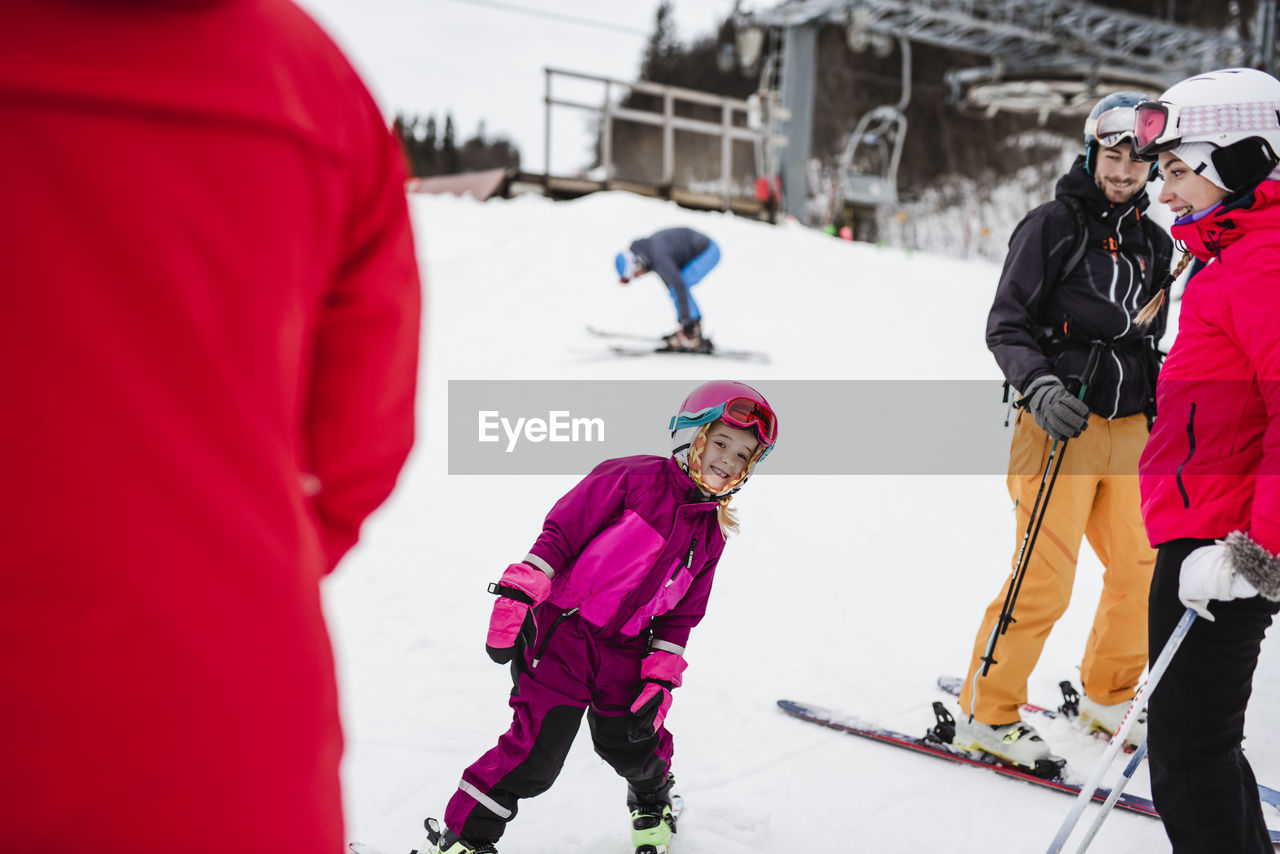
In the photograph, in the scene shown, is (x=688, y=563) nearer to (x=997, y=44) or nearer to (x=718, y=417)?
(x=718, y=417)

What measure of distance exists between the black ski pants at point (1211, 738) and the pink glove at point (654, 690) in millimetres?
989

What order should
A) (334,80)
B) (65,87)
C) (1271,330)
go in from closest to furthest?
(65,87) → (334,80) → (1271,330)

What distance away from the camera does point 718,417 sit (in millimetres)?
2094

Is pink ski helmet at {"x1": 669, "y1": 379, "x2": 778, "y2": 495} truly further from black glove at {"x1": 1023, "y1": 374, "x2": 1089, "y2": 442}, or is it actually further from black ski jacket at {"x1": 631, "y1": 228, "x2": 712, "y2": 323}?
black ski jacket at {"x1": 631, "y1": 228, "x2": 712, "y2": 323}

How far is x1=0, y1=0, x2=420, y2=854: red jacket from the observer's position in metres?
0.66

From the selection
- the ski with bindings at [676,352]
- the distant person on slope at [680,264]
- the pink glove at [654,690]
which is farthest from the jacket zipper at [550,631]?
the distant person on slope at [680,264]

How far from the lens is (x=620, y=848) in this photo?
231 cm

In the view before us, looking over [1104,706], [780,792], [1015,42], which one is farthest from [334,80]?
[1015,42]

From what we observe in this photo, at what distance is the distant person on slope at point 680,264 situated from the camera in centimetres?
820

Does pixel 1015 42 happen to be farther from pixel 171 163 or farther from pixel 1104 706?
pixel 171 163

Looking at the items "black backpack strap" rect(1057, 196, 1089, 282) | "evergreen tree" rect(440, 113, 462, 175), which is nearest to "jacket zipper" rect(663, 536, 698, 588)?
"black backpack strap" rect(1057, 196, 1089, 282)

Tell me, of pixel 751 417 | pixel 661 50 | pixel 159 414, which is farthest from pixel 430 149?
pixel 159 414

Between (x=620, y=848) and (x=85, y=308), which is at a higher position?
(x=85, y=308)

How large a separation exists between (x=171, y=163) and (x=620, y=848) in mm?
2091
